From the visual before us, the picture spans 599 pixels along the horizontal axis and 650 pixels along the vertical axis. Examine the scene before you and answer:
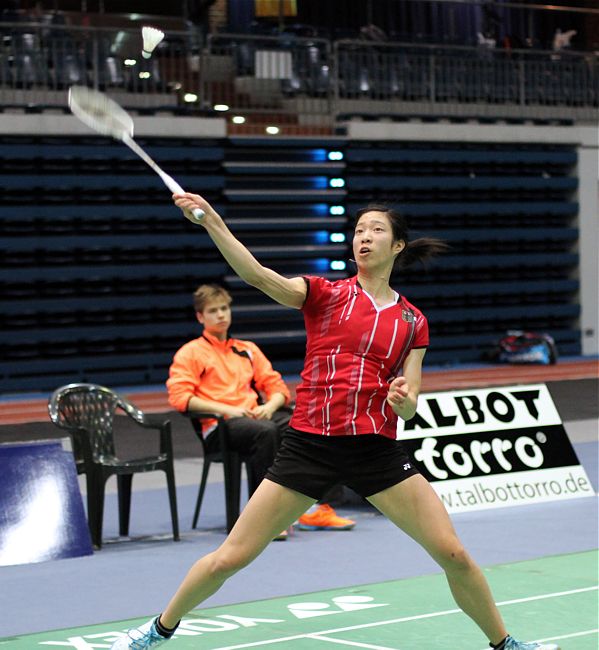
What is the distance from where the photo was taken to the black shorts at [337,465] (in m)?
4.63

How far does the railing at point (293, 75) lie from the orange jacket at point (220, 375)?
387 inches

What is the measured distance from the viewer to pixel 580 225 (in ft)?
73.7

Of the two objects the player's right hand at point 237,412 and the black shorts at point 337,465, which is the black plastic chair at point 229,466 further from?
the black shorts at point 337,465

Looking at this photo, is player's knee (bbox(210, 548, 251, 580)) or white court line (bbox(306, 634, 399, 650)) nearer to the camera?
player's knee (bbox(210, 548, 251, 580))

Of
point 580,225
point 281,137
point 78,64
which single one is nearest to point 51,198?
point 78,64

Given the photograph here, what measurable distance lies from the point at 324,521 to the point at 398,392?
151 inches

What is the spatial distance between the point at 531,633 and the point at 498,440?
3.48m

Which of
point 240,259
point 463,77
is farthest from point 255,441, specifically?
point 463,77

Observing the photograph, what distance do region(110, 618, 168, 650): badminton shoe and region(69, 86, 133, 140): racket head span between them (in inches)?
69.7

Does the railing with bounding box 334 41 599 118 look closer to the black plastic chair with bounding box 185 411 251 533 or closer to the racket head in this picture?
the black plastic chair with bounding box 185 411 251 533

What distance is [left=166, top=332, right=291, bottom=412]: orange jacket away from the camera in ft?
26.2

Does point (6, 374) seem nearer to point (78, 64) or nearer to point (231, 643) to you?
point (78, 64)

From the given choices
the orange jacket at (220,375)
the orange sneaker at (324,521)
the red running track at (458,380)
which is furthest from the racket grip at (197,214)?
the red running track at (458,380)

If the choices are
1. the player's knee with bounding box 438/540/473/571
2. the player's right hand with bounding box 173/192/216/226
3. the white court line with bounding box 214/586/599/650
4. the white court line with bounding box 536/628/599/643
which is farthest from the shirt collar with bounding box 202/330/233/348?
the player's right hand with bounding box 173/192/216/226
